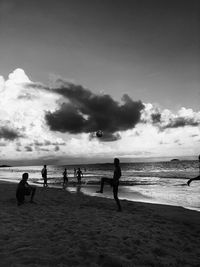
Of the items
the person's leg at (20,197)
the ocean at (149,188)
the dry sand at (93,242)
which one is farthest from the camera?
the ocean at (149,188)

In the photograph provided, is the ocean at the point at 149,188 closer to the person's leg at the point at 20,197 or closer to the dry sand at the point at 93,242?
the dry sand at the point at 93,242

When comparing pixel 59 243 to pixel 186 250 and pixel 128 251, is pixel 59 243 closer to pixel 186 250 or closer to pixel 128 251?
pixel 128 251

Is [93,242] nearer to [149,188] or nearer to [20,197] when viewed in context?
[20,197]

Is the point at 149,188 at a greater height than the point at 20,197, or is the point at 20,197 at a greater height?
the point at 20,197

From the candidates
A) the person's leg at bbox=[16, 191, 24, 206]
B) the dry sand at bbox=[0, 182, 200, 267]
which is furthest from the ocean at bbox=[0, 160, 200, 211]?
the person's leg at bbox=[16, 191, 24, 206]

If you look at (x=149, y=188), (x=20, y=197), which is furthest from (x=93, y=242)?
(x=149, y=188)

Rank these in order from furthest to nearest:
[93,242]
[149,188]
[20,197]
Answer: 1. [149,188]
2. [20,197]
3. [93,242]

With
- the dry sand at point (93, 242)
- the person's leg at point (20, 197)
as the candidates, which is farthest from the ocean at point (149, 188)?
the person's leg at point (20, 197)

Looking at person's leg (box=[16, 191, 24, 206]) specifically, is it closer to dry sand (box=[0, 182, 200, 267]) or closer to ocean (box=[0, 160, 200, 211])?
dry sand (box=[0, 182, 200, 267])

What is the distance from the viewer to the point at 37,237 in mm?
5742

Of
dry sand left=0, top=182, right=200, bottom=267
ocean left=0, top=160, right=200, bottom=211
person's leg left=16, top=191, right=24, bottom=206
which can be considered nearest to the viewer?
dry sand left=0, top=182, right=200, bottom=267

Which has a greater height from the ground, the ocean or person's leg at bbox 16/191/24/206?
person's leg at bbox 16/191/24/206

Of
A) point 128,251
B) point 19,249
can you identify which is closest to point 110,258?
point 128,251

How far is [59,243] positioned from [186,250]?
9.84 feet
